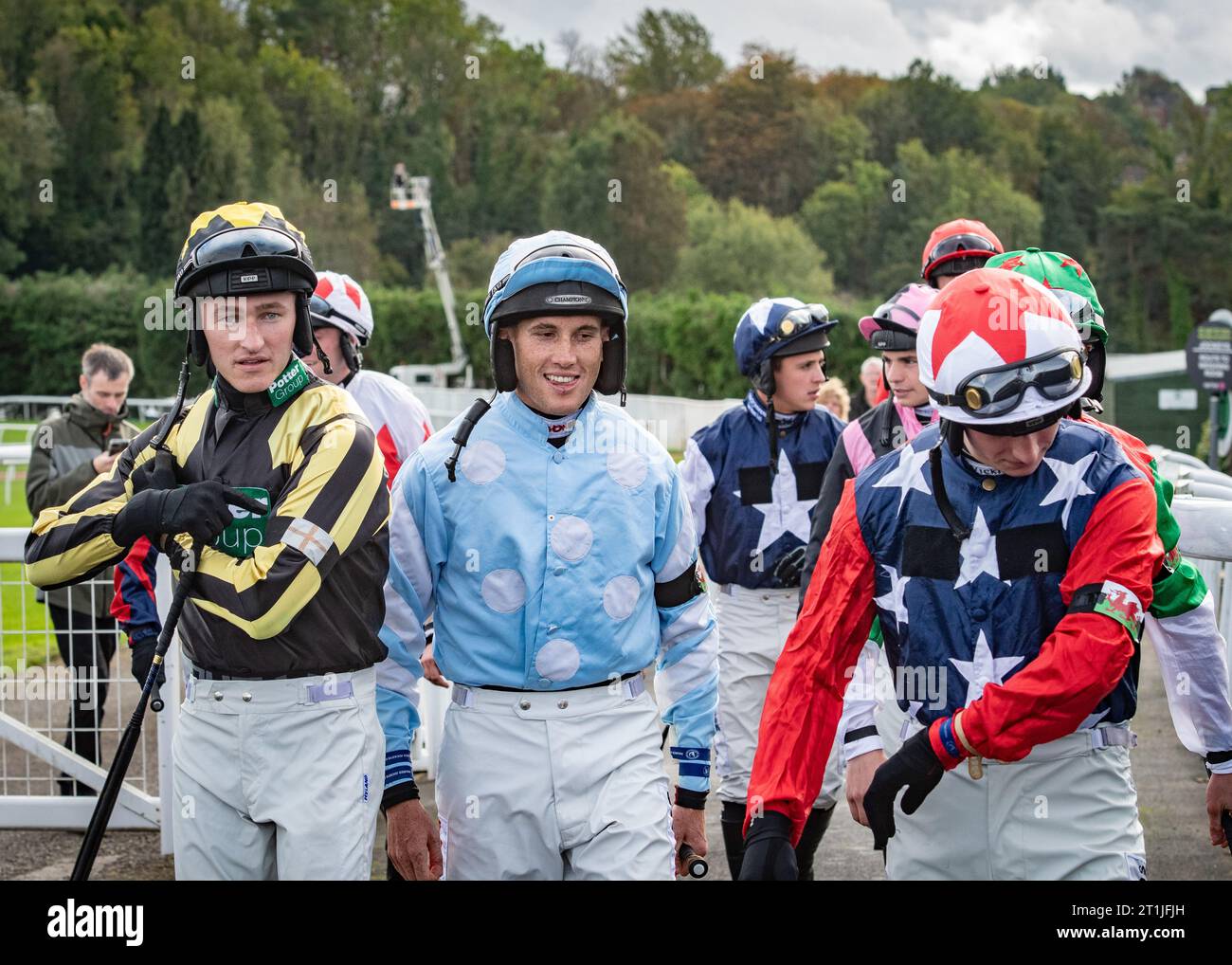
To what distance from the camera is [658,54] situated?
10194 cm

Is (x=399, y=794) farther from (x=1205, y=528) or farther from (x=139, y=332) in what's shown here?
(x=139, y=332)

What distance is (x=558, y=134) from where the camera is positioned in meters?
87.8

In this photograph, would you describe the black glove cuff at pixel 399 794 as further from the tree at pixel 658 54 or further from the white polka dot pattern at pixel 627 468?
the tree at pixel 658 54

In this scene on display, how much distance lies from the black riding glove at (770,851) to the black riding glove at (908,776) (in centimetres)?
17

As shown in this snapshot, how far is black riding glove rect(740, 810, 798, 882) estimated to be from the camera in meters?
2.74

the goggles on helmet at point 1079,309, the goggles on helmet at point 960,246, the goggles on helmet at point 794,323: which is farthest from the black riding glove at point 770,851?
the goggles on helmet at point 960,246

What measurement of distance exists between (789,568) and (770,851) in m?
2.76

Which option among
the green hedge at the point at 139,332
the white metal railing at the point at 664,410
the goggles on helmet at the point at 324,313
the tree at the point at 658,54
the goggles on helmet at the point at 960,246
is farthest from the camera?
the tree at the point at 658,54

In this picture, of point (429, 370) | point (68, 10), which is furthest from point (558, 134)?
point (429, 370)

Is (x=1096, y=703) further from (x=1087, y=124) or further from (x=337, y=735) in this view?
(x=1087, y=124)

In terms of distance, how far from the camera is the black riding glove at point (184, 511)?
313cm

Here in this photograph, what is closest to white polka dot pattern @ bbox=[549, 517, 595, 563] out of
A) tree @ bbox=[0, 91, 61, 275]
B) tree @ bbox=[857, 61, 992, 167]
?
tree @ bbox=[0, 91, 61, 275]

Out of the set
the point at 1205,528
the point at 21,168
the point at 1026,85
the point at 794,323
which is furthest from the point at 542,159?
the point at 1205,528

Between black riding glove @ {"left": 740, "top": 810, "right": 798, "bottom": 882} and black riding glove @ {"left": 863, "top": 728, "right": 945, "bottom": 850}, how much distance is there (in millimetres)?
174
